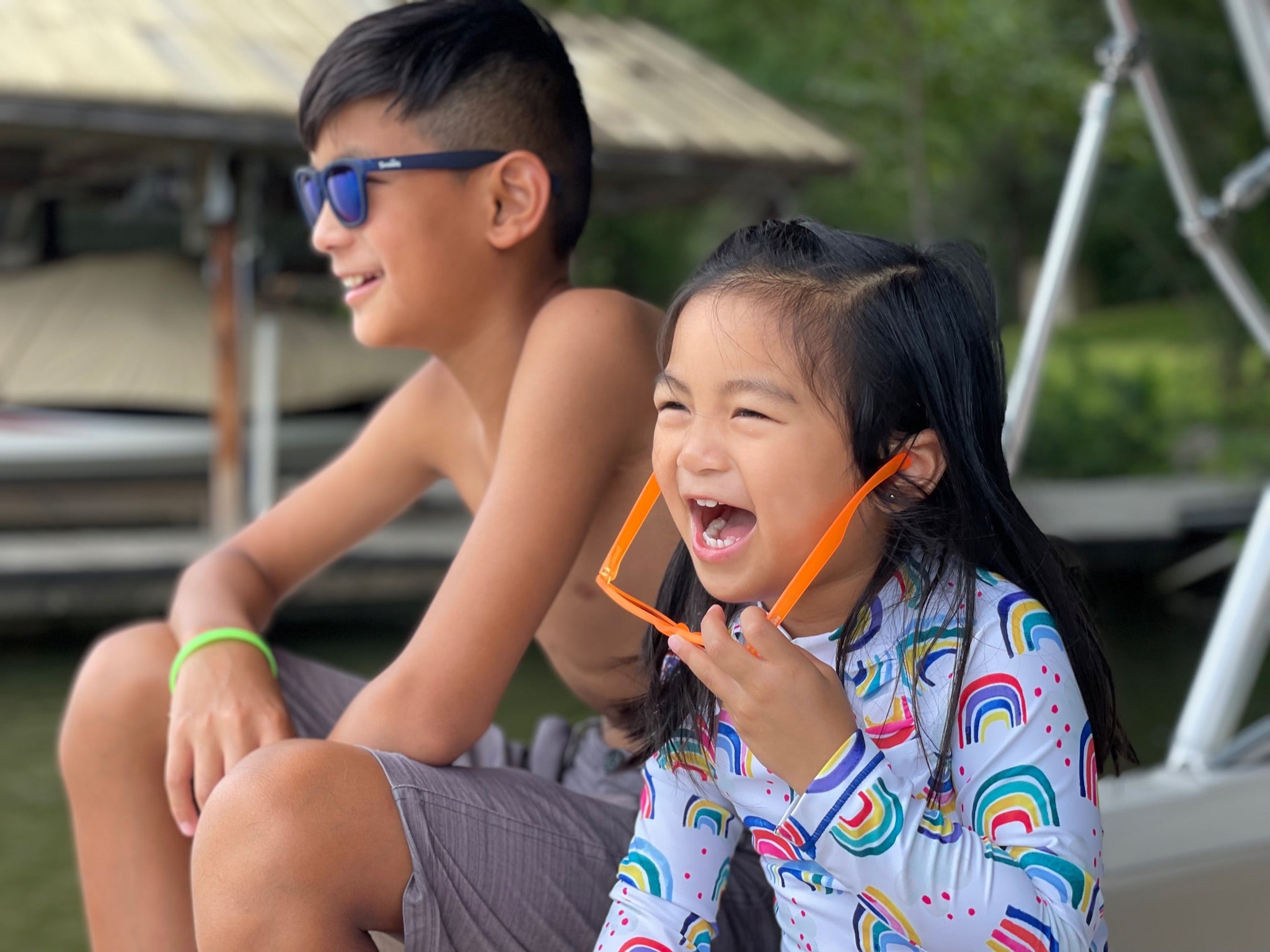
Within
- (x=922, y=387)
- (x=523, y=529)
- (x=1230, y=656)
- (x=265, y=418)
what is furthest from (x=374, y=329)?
(x=265, y=418)

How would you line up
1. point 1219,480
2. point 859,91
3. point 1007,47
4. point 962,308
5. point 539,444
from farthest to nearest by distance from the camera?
point 859,91
point 1007,47
point 1219,480
point 539,444
point 962,308

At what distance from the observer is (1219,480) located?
9.59m

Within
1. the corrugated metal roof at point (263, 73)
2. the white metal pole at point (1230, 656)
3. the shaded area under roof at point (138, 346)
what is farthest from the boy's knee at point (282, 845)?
the shaded area under roof at point (138, 346)

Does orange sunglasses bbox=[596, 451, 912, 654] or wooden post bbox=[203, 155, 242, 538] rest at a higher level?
orange sunglasses bbox=[596, 451, 912, 654]

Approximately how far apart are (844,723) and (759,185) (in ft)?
24.8

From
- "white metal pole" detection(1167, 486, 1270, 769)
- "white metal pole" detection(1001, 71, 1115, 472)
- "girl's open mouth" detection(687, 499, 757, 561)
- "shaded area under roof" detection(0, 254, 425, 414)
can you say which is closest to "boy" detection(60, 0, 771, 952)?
"girl's open mouth" detection(687, 499, 757, 561)

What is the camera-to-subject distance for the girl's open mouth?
1173 mm

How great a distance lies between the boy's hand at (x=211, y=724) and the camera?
1.53 metres

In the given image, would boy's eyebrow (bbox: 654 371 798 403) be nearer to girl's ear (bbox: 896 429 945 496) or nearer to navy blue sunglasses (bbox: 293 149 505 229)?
A: girl's ear (bbox: 896 429 945 496)

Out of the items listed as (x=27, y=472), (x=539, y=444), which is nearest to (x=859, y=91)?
(x=27, y=472)

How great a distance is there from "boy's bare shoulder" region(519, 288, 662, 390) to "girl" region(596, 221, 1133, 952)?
24 cm

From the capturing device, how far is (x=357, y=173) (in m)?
1.63

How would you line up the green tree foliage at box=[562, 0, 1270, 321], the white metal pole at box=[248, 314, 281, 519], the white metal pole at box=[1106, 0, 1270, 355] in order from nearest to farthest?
the white metal pole at box=[1106, 0, 1270, 355] → the white metal pole at box=[248, 314, 281, 519] → the green tree foliage at box=[562, 0, 1270, 321]

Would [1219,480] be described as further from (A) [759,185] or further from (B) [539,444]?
(B) [539,444]
